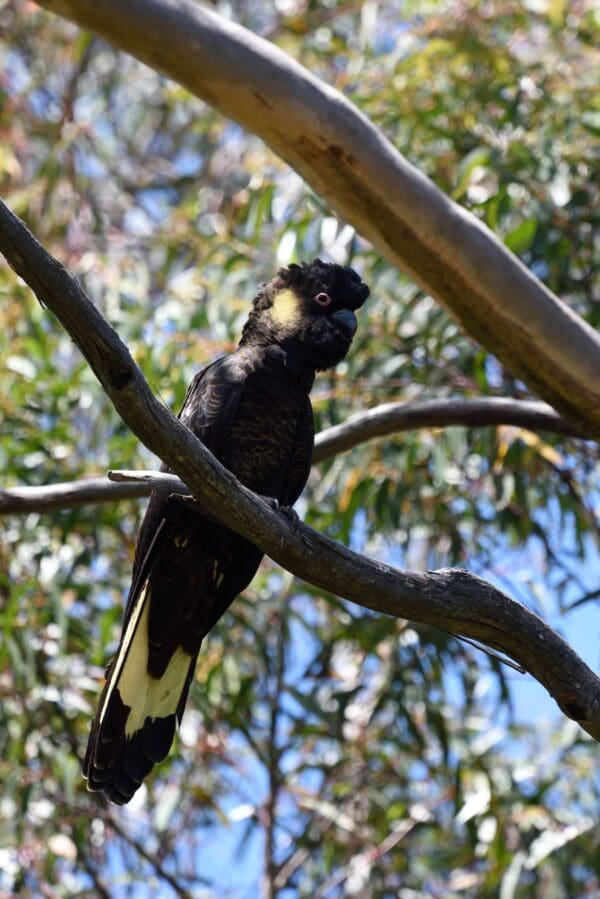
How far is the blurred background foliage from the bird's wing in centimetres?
93

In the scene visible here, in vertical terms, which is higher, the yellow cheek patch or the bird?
the yellow cheek patch

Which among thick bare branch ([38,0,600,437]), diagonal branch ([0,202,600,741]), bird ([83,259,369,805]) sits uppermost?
thick bare branch ([38,0,600,437])

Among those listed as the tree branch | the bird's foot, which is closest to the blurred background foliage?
the tree branch

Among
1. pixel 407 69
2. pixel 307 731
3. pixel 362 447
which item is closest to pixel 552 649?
pixel 362 447

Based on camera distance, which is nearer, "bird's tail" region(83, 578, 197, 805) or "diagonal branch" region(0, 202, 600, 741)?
"diagonal branch" region(0, 202, 600, 741)

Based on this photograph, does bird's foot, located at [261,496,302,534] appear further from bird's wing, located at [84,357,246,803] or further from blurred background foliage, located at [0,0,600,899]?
blurred background foliage, located at [0,0,600,899]

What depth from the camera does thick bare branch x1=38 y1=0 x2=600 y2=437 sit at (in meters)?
3.34

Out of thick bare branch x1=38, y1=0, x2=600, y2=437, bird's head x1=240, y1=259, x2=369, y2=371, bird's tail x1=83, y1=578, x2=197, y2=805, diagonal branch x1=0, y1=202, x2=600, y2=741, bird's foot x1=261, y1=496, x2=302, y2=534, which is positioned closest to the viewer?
diagonal branch x1=0, y1=202, x2=600, y2=741

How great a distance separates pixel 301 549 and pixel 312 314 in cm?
96

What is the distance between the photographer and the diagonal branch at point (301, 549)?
2.01 meters

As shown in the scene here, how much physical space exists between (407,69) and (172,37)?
1.43 m

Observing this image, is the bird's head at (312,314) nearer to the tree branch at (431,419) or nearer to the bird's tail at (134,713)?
the tree branch at (431,419)

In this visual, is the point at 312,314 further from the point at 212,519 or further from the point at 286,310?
the point at 212,519

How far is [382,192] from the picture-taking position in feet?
11.2
